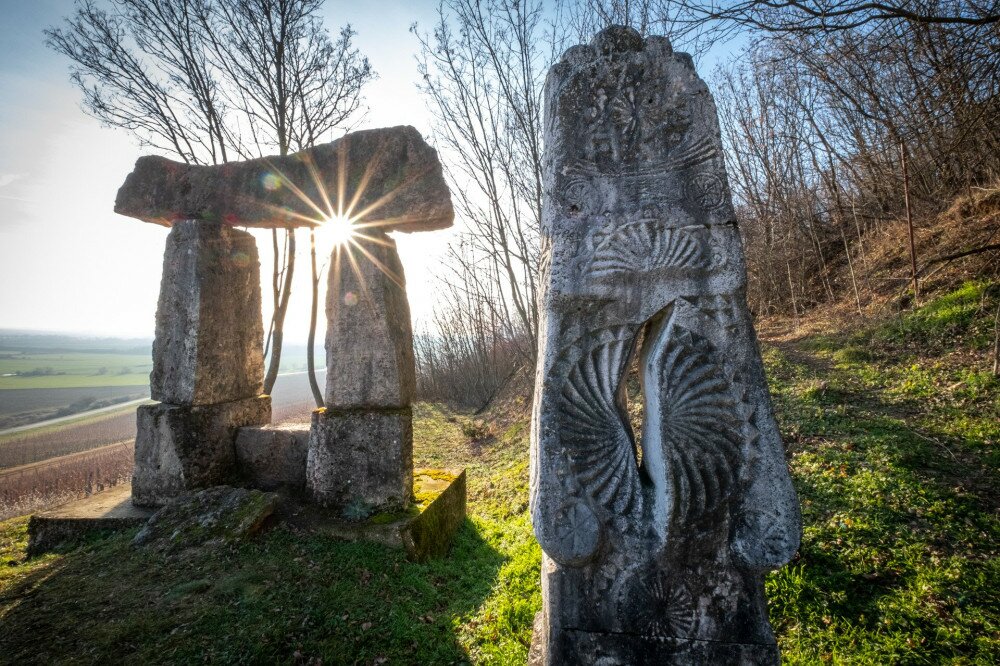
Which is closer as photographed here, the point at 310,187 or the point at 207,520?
the point at 207,520

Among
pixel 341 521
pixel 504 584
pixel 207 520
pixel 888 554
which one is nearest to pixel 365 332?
pixel 341 521

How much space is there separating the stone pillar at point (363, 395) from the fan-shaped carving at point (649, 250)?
257 cm

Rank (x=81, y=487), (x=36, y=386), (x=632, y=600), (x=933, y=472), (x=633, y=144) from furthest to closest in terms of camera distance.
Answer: (x=36, y=386) → (x=81, y=487) → (x=933, y=472) → (x=633, y=144) → (x=632, y=600)

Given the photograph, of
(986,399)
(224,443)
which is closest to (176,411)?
(224,443)

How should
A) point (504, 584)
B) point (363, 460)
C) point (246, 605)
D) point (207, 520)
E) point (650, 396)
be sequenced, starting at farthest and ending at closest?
point (363, 460), point (207, 520), point (504, 584), point (246, 605), point (650, 396)

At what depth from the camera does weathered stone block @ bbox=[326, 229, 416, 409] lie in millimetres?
3666

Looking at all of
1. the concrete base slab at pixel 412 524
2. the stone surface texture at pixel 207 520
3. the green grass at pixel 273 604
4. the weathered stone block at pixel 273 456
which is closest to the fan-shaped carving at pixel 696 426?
the green grass at pixel 273 604

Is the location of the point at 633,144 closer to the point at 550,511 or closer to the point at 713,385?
the point at 713,385

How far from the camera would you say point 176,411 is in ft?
13.0

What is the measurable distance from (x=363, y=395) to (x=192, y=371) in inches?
67.7

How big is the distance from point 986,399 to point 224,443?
7.26m

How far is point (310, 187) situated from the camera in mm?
3895

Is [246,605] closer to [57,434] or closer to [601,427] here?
[601,427]

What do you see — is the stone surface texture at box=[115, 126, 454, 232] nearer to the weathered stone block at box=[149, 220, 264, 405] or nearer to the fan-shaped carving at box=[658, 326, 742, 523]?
the weathered stone block at box=[149, 220, 264, 405]
